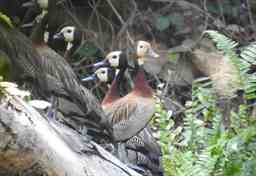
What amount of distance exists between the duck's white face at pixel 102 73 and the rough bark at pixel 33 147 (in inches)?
141

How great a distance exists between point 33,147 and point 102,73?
159 inches

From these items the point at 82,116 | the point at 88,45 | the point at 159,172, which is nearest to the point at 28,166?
the point at 82,116

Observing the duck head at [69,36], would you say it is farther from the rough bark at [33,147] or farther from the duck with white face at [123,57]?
the rough bark at [33,147]

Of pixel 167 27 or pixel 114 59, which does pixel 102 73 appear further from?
pixel 167 27

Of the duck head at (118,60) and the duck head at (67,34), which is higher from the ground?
the duck head at (67,34)

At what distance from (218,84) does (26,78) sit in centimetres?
167

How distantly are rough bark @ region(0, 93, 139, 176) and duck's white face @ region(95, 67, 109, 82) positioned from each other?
11.7ft

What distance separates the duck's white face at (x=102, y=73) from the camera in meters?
7.48

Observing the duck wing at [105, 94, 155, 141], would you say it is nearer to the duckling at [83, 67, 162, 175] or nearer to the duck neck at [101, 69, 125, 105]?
the duckling at [83, 67, 162, 175]

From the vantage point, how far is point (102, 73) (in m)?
7.55

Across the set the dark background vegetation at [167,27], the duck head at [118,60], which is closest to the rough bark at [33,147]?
the duck head at [118,60]

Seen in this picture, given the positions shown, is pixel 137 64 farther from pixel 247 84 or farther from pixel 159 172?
pixel 247 84

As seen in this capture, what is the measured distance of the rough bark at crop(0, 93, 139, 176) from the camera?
3.48 m

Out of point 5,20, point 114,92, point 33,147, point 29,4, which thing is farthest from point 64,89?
point 33,147
